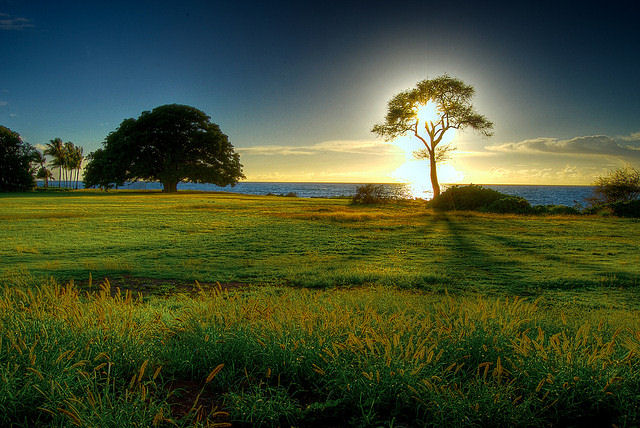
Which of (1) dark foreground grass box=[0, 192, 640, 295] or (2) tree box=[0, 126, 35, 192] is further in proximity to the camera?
(2) tree box=[0, 126, 35, 192]

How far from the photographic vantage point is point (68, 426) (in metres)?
2.65

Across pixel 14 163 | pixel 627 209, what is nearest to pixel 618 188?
pixel 627 209

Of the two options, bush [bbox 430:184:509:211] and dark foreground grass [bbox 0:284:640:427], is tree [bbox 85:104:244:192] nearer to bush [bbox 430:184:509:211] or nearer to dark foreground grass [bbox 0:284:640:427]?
bush [bbox 430:184:509:211]

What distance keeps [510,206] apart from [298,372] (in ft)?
81.8

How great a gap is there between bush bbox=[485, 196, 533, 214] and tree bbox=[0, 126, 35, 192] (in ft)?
225

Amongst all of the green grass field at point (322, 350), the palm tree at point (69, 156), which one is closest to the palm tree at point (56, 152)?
the palm tree at point (69, 156)

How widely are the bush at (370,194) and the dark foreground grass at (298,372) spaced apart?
28.8 meters

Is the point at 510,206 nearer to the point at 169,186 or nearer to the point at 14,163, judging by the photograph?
the point at 169,186

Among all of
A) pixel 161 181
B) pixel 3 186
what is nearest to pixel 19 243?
pixel 161 181

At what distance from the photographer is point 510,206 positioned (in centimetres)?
2452

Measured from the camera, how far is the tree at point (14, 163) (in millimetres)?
56625

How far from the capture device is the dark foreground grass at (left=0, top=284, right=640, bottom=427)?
2896 millimetres

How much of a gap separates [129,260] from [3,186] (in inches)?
2553

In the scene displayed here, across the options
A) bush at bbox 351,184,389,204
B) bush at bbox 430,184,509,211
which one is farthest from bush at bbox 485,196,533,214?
bush at bbox 351,184,389,204
